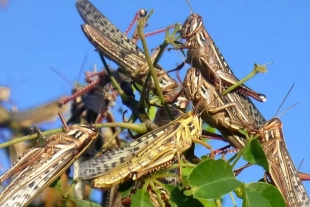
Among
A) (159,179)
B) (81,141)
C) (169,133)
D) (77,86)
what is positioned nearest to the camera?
(159,179)

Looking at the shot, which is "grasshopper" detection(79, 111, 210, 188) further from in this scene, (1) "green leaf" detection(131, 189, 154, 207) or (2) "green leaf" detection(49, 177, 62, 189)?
(2) "green leaf" detection(49, 177, 62, 189)

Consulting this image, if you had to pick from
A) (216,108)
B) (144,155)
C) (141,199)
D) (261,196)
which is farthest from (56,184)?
(261,196)

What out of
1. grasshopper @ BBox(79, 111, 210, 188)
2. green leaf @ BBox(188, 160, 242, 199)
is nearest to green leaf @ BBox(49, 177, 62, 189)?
grasshopper @ BBox(79, 111, 210, 188)

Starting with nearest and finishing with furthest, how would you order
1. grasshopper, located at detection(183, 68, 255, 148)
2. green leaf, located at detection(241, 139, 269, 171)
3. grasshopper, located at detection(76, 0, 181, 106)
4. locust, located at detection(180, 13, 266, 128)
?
1. green leaf, located at detection(241, 139, 269, 171)
2. grasshopper, located at detection(183, 68, 255, 148)
3. locust, located at detection(180, 13, 266, 128)
4. grasshopper, located at detection(76, 0, 181, 106)

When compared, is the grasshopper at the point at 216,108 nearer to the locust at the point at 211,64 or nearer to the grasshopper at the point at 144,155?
the locust at the point at 211,64

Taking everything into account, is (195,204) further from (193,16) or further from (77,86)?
(77,86)

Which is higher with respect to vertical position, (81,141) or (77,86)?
(77,86)

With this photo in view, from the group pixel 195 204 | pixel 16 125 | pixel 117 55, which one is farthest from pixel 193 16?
pixel 195 204
